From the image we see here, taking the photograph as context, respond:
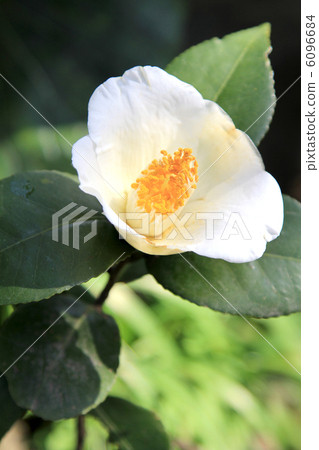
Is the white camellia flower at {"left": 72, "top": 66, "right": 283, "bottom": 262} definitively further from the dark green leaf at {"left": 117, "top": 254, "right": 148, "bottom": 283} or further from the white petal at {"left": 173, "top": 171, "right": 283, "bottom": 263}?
the dark green leaf at {"left": 117, "top": 254, "right": 148, "bottom": 283}

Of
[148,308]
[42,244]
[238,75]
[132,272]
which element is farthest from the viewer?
[148,308]

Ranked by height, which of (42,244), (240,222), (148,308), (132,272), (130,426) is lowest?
(148,308)

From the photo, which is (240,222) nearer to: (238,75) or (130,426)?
(238,75)

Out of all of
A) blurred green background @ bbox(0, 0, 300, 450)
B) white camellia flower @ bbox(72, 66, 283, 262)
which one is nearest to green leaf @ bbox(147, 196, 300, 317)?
white camellia flower @ bbox(72, 66, 283, 262)

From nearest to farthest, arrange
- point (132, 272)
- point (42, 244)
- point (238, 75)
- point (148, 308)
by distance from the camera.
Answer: point (42, 244) → point (238, 75) → point (132, 272) → point (148, 308)

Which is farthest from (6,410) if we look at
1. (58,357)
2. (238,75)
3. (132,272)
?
(238,75)
